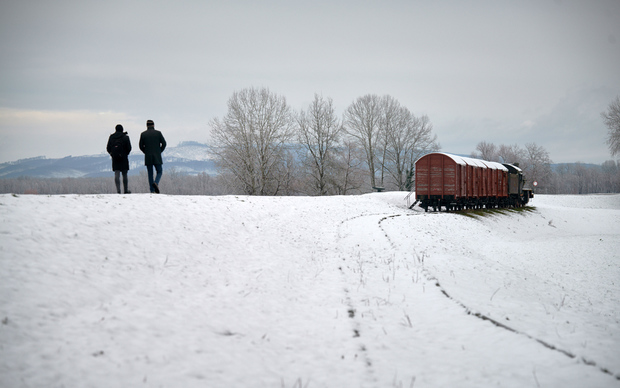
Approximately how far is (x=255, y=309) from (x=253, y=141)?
30.9 m

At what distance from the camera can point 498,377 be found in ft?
14.9

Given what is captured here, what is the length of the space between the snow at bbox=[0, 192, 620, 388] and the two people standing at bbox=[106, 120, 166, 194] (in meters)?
2.33

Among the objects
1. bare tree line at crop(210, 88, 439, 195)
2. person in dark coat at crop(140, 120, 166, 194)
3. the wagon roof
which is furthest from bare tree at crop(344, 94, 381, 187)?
person in dark coat at crop(140, 120, 166, 194)

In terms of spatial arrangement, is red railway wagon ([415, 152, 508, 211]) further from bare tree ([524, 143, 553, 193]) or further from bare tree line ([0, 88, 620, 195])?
bare tree ([524, 143, 553, 193])

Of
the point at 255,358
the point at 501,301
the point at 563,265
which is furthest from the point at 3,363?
the point at 563,265

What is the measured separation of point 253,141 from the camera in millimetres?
35906

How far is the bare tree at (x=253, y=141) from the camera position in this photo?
35125 millimetres

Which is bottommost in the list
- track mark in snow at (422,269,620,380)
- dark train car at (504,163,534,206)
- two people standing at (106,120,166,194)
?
track mark in snow at (422,269,620,380)

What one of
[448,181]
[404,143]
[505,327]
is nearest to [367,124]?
[404,143]

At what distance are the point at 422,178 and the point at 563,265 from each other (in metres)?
11.8

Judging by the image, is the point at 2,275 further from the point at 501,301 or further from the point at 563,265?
the point at 563,265

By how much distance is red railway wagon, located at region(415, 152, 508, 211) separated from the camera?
23797 mm

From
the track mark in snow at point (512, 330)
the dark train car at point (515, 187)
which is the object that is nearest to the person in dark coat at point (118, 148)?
the track mark in snow at point (512, 330)

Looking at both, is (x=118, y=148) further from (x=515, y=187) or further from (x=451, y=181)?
(x=515, y=187)
